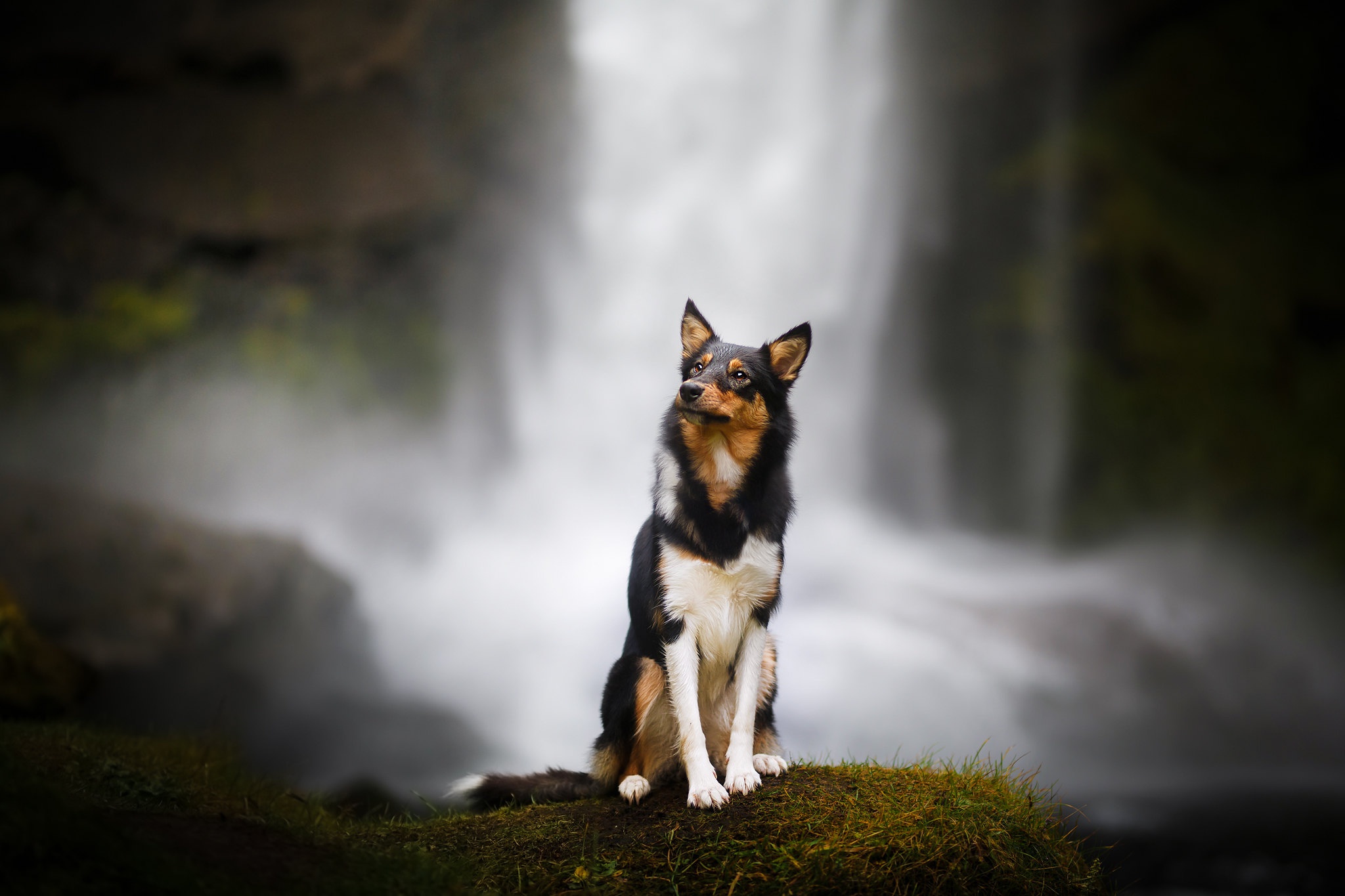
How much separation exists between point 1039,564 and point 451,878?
1055cm

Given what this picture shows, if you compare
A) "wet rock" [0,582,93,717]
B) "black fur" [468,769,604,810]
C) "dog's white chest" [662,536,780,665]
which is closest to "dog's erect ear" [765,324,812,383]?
"dog's white chest" [662,536,780,665]

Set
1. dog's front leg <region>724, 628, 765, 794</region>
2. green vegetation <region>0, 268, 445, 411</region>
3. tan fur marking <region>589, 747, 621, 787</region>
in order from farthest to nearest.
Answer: green vegetation <region>0, 268, 445, 411</region> → tan fur marking <region>589, 747, 621, 787</region> → dog's front leg <region>724, 628, 765, 794</region>

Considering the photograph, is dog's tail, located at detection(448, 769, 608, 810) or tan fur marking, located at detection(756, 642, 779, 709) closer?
tan fur marking, located at detection(756, 642, 779, 709)

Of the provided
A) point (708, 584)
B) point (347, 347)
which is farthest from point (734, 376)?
point (347, 347)

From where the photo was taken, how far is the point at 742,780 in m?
3.37

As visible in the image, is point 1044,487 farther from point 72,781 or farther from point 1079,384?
point 72,781

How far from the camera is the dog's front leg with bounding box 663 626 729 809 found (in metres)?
3.29

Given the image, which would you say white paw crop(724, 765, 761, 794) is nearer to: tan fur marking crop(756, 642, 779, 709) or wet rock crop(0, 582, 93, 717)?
tan fur marking crop(756, 642, 779, 709)

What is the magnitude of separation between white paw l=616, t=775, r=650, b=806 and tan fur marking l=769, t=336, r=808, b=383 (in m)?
1.79

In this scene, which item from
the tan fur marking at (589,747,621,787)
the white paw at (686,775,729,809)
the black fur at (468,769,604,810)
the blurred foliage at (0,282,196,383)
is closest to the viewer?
the white paw at (686,775,729,809)

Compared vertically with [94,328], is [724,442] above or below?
below

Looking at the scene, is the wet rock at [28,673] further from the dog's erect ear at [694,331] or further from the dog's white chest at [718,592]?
the dog's erect ear at [694,331]

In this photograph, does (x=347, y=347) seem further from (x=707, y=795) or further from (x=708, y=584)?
(x=707, y=795)

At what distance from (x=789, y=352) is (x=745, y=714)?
1.49 meters
